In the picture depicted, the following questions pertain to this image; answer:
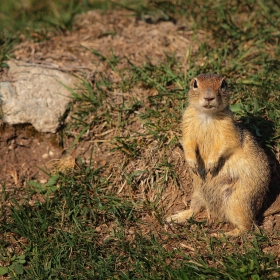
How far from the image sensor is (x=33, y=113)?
20.6 feet

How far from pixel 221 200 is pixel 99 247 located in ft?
4.37

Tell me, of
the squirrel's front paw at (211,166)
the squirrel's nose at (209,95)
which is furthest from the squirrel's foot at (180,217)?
the squirrel's nose at (209,95)

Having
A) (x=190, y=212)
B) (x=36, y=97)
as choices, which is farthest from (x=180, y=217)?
(x=36, y=97)

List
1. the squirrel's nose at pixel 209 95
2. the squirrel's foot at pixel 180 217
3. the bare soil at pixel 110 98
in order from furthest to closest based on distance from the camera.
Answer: the bare soil at pixel 110 98
the squirrel's foot at pixel 180 217
the squirrel's nose at pixel 209 95

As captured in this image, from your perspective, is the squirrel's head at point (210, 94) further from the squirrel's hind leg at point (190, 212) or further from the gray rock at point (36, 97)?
the gray rock at point (36, 97)

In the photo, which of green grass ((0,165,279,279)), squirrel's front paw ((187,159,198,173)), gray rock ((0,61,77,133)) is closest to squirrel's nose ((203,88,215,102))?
squirrel's front paw ((187,159,198,173))

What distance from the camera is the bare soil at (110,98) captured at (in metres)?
5.71

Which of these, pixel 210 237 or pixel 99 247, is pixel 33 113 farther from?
pixel 210 237

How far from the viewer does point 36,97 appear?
21.0 feet

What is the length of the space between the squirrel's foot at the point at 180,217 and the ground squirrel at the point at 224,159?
0.12m

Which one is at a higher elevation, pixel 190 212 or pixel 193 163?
pixel 193 163

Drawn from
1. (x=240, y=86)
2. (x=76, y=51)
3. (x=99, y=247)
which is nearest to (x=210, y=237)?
(x=99, y=247)

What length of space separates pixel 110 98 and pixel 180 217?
6.15 ft

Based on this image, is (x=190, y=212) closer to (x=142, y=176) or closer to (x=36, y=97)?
(x=142, y=176)
